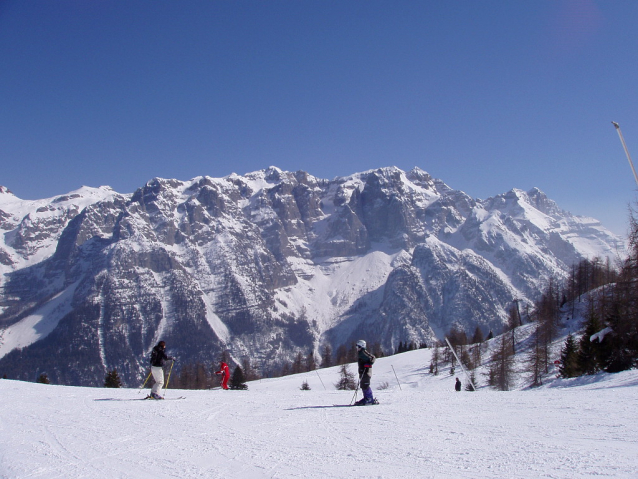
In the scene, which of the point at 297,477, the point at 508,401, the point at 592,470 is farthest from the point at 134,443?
the point at 508,401

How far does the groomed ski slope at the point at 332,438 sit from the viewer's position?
24.0 ft

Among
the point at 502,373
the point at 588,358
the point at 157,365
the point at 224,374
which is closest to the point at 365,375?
the point at 157,365

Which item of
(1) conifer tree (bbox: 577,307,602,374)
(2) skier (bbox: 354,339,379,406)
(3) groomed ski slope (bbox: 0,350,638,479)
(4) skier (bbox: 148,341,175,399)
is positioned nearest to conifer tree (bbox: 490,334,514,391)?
(1) conifer tree (bbox: 577,307,602,374)

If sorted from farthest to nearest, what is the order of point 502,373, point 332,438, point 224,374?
point 502,373 < point 224,374 < point 332,438

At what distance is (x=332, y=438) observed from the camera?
958 cm

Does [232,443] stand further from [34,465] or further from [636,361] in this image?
[636,361]

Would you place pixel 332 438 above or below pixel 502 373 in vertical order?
above

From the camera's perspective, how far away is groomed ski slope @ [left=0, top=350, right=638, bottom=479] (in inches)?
288

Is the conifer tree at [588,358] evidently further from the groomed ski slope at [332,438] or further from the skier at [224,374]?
the skier at [224,374]

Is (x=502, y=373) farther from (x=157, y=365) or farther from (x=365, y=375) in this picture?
(x=157, y=365)

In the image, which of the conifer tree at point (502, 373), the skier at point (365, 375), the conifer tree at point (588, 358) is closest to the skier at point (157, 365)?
the skier at point (365, 375)

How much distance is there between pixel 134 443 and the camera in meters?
9.76

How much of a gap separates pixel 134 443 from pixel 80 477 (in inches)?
84.9

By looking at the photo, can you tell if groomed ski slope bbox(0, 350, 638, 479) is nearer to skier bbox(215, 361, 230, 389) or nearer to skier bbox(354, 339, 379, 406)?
skier bbox(354, 339, 379, 406)
